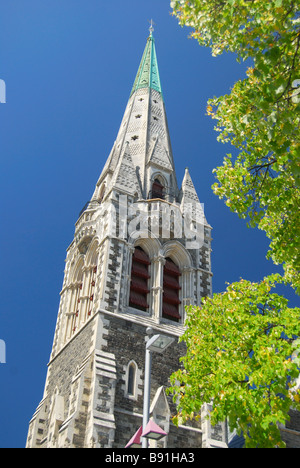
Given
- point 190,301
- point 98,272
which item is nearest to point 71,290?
point 98,272

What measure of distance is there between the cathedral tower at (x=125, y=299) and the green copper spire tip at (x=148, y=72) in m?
7.52

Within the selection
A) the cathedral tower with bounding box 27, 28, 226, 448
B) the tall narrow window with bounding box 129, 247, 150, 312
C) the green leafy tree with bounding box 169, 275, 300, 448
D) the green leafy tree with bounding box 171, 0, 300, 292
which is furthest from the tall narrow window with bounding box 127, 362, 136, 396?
the green leafy tree with bounding box 171, 0, 300, 292

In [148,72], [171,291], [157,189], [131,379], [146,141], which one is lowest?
[131,379]

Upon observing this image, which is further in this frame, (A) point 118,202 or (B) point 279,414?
(A) point 118,202

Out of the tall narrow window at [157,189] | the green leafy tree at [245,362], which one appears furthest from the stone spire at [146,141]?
the green leafy tree at [245,362]

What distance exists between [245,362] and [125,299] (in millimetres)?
10585

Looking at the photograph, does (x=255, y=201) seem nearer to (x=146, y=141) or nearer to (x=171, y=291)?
(x=171, y=291)

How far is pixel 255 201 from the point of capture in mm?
13273

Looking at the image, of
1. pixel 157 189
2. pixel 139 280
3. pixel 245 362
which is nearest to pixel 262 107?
pixel 245 362

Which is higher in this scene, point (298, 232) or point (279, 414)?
point (298, 232)

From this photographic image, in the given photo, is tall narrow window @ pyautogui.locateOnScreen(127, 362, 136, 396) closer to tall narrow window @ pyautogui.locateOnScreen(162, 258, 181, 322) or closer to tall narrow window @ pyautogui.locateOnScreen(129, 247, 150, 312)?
tall narrow window @ pyautogui.locateOnScreen(129, 247, 150, 312)
